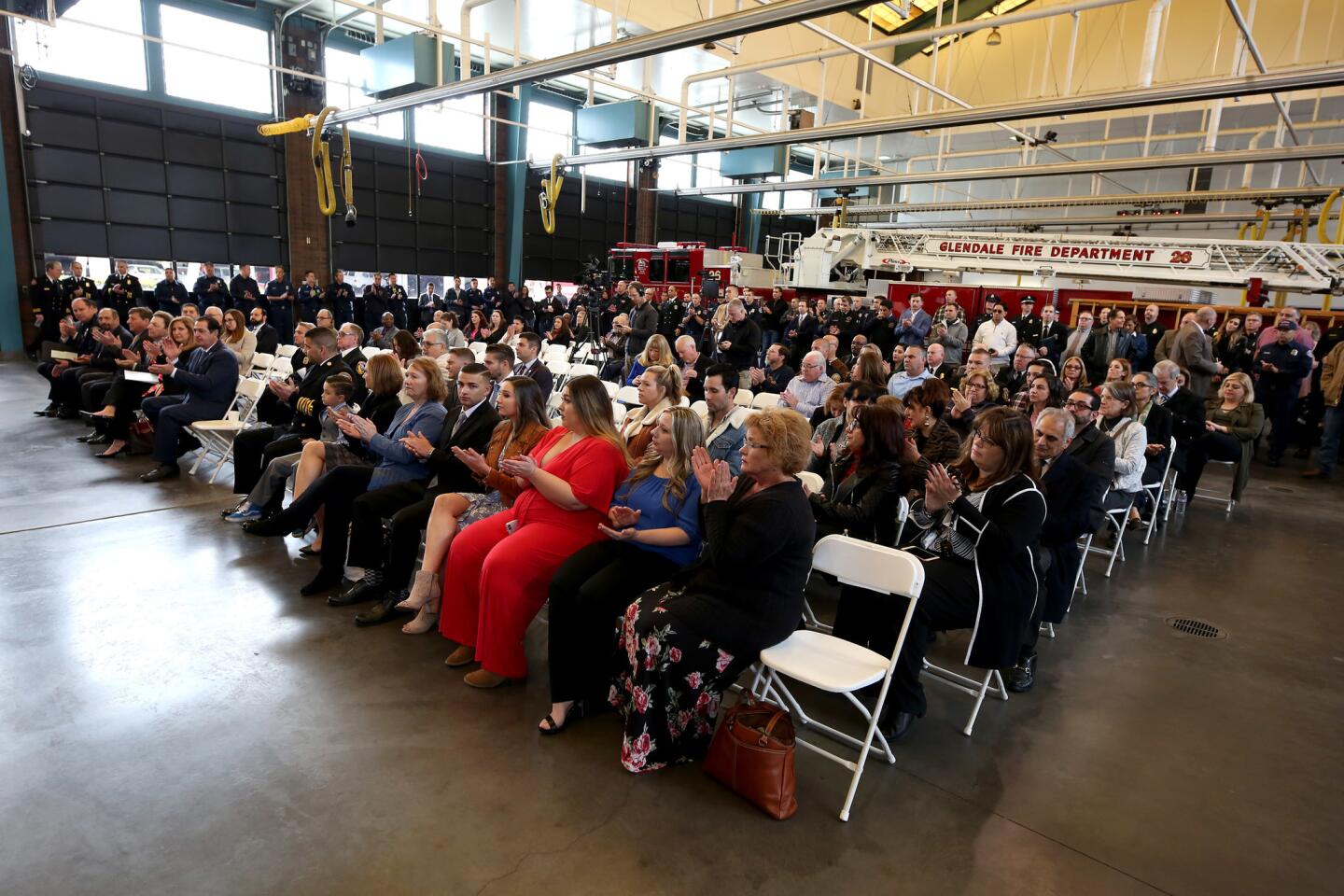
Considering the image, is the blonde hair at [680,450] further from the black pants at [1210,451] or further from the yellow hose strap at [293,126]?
the yellow hose strap at [293,126]

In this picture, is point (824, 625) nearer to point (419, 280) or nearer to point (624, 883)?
point (624, 883)

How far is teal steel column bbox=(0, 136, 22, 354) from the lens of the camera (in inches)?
452

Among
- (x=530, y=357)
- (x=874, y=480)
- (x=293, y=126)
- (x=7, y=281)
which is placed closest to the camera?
(x=874, y=480)

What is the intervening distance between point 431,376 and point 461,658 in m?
1.50

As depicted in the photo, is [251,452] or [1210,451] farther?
[1210,451]

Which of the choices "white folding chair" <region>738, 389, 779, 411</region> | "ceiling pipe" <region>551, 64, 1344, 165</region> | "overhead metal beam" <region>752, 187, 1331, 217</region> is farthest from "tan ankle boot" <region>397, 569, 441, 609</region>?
"overhead metal beam" <region>752, 187, 1331, 217</region>

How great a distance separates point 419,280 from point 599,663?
1598 cm

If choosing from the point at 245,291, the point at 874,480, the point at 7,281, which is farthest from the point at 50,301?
the point at 874,480

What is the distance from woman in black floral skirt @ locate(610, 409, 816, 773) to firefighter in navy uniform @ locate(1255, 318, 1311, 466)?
27.9ft

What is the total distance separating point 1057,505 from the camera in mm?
3215

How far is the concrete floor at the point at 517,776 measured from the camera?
2031 millimetres

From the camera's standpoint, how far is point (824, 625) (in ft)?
11.7

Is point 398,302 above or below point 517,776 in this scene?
above

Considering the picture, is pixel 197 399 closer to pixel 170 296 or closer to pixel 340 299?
pixel 170 296
